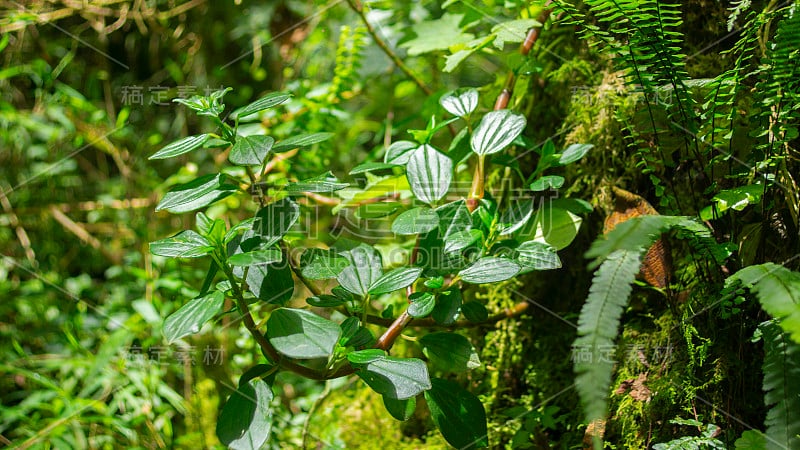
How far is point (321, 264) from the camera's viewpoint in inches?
31.5

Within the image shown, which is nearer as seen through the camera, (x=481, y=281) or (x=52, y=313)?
(x=481, y=281)

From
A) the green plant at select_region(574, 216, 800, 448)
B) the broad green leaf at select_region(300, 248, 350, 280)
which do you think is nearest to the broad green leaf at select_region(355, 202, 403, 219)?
the broad green leaf at select_region(300, 248, 350, 280)

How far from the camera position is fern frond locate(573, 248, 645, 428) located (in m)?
0.48

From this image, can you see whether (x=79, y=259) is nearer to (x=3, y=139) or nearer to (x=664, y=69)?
(x=3, y=139)

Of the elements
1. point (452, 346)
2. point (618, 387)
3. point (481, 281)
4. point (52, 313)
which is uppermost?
point (481, 281)

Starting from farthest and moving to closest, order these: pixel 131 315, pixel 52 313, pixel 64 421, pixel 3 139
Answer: pixel 3 139 → pixel 52 313 → pixel 131 315 → pixel 64 421

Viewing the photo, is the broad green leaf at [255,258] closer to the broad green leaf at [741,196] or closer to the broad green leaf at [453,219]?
the broad green leaf at [453,219]

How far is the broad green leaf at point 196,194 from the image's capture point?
748 millimetres

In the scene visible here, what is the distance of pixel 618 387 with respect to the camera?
0.90m

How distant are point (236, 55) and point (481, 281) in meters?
1.75

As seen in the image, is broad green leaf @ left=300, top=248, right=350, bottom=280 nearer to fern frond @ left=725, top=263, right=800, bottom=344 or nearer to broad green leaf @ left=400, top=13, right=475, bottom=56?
fern frond @ left=725, top=263, right=800, bottom=344

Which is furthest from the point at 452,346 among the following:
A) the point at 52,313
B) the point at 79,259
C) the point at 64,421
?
the point at 79,259

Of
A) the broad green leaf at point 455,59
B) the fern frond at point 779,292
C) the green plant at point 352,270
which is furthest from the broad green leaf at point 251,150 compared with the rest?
the fern frond at point 779,292

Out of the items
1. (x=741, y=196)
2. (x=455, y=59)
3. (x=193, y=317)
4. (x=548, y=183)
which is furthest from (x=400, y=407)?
(x=455, y=59)
